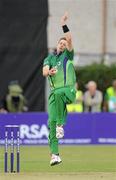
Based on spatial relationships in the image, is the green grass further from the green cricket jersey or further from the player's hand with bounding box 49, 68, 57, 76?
the player's hand with bounding box 49, 68, 57, 76

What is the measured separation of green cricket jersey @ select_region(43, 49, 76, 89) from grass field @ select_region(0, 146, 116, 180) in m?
1.45

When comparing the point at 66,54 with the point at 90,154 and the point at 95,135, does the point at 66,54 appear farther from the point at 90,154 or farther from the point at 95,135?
the point at 95,135

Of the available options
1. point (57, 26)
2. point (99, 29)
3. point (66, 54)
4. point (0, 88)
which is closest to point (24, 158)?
point (66, 54)

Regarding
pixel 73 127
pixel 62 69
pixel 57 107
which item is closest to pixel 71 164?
pixel 57 107

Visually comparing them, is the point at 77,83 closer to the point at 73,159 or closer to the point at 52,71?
the point at 73,159

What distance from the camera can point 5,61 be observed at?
999 inches

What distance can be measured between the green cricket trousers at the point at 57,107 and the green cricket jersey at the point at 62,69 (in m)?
0.10

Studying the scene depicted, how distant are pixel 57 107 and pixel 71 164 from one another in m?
2.45

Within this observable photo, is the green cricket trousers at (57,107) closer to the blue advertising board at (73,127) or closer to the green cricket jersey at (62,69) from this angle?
the green cricket jersey at (62,69)

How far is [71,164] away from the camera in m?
14.5

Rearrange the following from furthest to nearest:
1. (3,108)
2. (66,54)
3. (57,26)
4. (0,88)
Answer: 1. (57,26)
2. (0,88)
3. (3,108)
4. (66,54)

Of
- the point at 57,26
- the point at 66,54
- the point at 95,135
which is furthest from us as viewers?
the point at 57,26

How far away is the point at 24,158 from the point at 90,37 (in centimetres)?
1555

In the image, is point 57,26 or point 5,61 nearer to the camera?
point 5,61
